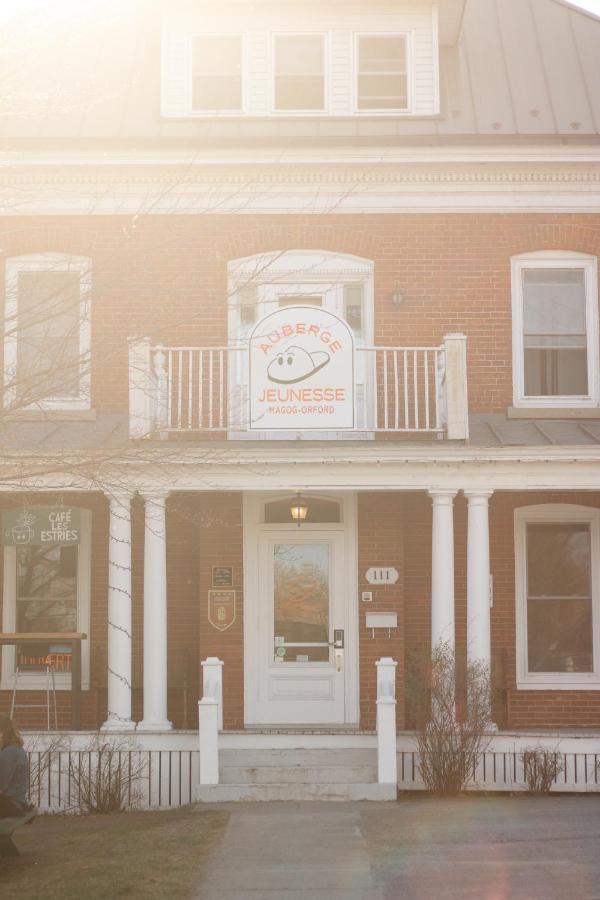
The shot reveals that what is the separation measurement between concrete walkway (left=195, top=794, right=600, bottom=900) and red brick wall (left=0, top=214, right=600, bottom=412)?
530 centimetres

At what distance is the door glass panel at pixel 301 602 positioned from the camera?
582 inches

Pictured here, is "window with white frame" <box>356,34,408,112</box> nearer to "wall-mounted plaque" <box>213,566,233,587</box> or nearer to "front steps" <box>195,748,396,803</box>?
"wall-mounted plaque" <box>213,566,233,587</box>

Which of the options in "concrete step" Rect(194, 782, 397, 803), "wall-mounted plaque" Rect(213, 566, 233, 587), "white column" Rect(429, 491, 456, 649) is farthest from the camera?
"wall-mounted plaque" Rect(213, 566, 233, 587)

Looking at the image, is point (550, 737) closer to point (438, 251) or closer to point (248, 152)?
point (438, 251)

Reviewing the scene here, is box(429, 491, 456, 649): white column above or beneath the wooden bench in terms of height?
above

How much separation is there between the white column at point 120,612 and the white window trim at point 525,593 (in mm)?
4761

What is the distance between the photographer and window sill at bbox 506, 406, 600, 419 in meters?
14.7

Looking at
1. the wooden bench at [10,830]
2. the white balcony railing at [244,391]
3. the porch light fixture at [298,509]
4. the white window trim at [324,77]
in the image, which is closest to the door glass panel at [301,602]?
the porch light fixture at [298,509]

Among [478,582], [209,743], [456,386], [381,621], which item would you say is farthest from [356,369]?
[209,743]

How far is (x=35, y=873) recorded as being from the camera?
9344 millimetres

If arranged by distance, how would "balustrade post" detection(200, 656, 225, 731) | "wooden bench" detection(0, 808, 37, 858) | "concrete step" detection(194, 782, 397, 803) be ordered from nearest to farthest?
"wooden bench" detection(0, 808, 37, 858), "concrete step" detection(194, 782, 397, 803), "balustrade post" detection(200, 656, 225, 731)

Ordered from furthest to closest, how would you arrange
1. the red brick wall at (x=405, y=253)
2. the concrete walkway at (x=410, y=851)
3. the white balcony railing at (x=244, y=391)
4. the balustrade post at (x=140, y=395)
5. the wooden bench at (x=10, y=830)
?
1. the red brick wall at (x=405, y=253)
2. the white balcony railing at (x=244, y=391)
3. the balustrade post at (x=140, y=395)
4. the wooden bench at (x=10, y=830)
5. the concrete walkway at (x=410, y=851)

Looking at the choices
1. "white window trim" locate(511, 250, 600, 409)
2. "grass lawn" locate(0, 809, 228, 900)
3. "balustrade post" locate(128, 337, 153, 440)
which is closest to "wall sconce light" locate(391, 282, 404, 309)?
"white window trim" locate(511, 250, 600, 409)

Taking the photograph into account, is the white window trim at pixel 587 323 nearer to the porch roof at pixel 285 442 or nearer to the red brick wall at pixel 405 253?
the red brick wall at pixel 405 253
